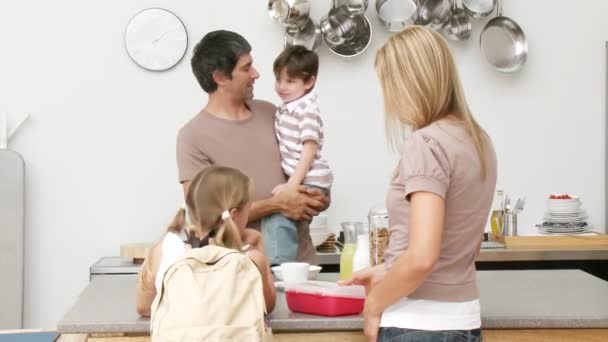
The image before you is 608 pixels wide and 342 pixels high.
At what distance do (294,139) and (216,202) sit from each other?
86 centimetres

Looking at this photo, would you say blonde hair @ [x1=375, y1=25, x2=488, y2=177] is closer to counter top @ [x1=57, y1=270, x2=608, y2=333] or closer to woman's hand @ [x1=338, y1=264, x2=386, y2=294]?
woman's hand @ [x1=338, y1=264, x2=386, y2=294]

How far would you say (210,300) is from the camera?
6.06ft

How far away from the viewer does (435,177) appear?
176 centimetres

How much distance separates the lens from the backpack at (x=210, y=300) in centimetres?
183

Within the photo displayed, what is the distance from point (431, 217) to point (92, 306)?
0.93 meters

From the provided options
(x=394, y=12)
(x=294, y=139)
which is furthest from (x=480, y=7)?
(x=294, y=139)

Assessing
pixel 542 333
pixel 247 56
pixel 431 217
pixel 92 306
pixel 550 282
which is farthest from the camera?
pixel 247 56

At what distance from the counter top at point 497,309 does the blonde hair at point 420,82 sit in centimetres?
44

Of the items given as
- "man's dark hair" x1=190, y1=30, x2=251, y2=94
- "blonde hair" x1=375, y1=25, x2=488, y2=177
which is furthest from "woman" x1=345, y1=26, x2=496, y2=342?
"man's dark hair" x1=190, y1=30, x2=251, y2=94

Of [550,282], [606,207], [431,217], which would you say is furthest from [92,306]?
[606,207]

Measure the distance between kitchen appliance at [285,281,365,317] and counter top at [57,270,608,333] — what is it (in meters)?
0.02

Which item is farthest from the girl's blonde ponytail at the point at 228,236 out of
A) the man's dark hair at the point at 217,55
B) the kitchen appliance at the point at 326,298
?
the man's dark hair at the point at 217,55

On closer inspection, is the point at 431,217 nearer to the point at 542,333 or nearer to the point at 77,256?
the point at 542,333

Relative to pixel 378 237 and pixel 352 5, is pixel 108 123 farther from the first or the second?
pixel 378 237
